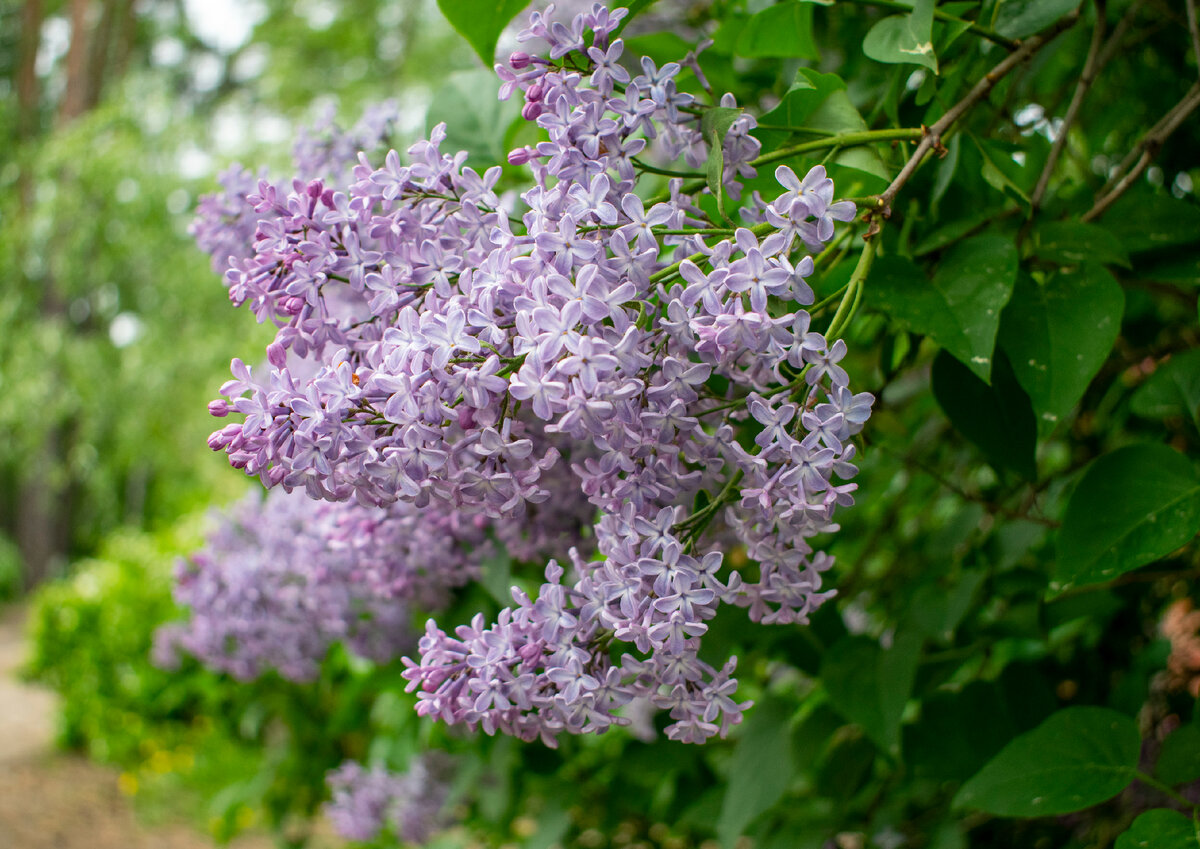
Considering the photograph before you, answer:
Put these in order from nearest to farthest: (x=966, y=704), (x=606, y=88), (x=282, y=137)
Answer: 1. (x=606, y=88)
2. (x=966, y=704)
3. (x=282, y=137)

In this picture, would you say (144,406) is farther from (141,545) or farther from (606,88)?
(606,88)

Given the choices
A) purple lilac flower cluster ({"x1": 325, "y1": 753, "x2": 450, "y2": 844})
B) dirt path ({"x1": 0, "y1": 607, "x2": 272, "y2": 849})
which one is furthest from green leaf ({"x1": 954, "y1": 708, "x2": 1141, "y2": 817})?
dirt path ({"x1": 0, "y1": 607, "x2": 272, "y2": 849})

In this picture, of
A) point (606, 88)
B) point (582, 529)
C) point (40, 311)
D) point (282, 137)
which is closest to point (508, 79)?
point (606, 88)

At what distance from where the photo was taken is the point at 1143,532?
2.06 feet

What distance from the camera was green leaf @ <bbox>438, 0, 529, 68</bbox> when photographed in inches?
27.0

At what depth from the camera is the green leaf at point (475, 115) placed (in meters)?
0.85

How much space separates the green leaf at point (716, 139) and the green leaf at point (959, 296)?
0.12 metres

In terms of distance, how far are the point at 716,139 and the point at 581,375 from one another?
0.18m

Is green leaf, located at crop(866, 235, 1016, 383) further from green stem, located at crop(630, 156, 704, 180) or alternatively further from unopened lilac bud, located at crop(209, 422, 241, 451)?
unopened lilac bud, located at crop(209, 422, 241, 451)

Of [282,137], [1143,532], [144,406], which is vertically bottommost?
[144,406]

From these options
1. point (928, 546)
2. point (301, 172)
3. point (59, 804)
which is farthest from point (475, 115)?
point (59, 804)

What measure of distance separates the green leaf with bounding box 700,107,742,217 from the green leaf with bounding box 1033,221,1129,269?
0.25 metres

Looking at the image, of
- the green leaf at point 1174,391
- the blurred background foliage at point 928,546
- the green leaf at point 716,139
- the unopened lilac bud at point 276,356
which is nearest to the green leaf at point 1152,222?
the blurred background foliage at point 928,546

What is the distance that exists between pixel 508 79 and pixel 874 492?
0.74 meters
